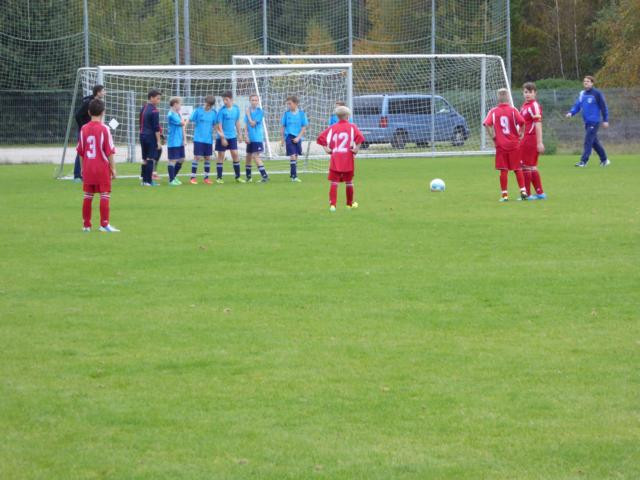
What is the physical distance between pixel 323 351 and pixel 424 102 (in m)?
28.5

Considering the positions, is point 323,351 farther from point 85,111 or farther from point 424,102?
point 424,102

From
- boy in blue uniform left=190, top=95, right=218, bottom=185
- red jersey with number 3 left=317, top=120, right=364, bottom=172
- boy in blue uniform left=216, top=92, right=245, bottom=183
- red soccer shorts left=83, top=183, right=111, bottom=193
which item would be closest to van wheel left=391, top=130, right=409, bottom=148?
boy in blue uniform left=216, top=92, right=245, bottom=183

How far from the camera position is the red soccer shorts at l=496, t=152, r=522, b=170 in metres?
17.0

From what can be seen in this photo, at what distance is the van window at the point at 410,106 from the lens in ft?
113

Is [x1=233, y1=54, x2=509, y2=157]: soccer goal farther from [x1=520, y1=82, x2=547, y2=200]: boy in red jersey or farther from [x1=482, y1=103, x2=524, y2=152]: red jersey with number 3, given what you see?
[x1=482, y1=103, x2=524, y2=152]: red jersey with number 3

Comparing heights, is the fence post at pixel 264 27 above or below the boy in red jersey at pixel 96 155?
above

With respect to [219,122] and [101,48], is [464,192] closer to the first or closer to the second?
[219,122]

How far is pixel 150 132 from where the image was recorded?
2194 cm

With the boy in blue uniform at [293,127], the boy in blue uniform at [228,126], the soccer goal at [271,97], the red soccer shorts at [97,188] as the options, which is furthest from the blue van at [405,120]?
the red soccer shorts at [97,188]

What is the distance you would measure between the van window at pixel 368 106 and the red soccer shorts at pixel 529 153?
16784 millimetres

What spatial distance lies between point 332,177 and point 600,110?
12.8 m

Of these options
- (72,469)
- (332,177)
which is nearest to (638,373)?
(72,469)

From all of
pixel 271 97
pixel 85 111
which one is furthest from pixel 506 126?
pixel 271 97

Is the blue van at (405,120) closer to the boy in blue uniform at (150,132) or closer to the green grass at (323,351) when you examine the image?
the boy in blue uniform at (150,132)
